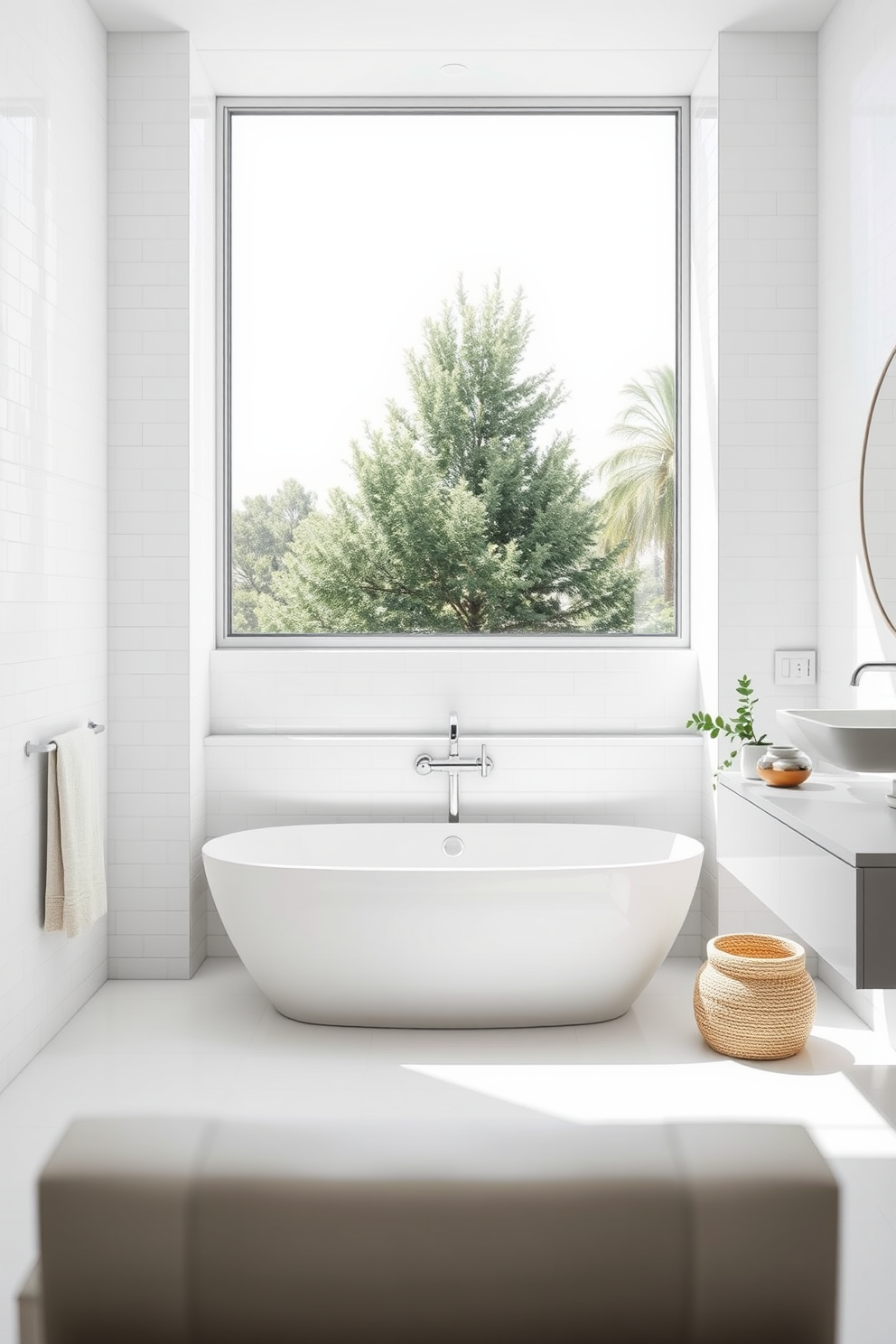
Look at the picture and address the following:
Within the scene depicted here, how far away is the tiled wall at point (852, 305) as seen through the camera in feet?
11.2

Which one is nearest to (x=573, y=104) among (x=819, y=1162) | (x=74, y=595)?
(x=74, y=595)

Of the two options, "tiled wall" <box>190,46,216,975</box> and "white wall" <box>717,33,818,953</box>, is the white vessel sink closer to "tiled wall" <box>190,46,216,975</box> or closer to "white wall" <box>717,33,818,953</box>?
"white wall" <box>717,33,818,953</box>

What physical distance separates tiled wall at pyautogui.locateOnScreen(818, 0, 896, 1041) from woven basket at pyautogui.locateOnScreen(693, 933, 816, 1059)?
1.08 ft

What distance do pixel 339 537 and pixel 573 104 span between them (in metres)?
2.07

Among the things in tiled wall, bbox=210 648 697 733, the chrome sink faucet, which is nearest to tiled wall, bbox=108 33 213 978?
tiled wall, bbox=210 648 697 733

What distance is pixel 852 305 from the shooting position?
3.70 m

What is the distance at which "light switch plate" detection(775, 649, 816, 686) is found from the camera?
4051mm

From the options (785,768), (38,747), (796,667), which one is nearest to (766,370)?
(796,667)

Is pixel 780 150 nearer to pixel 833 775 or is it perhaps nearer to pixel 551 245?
pixel 551 245

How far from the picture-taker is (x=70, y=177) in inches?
142

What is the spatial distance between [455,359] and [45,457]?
1836 mm

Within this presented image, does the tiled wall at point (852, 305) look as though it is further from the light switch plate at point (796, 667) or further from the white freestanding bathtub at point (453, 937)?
the white freestanding bathtub at point (453, 937)

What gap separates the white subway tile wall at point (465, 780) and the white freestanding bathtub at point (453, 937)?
29.6 inches

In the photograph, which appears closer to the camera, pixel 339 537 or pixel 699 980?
pixel 699 980
